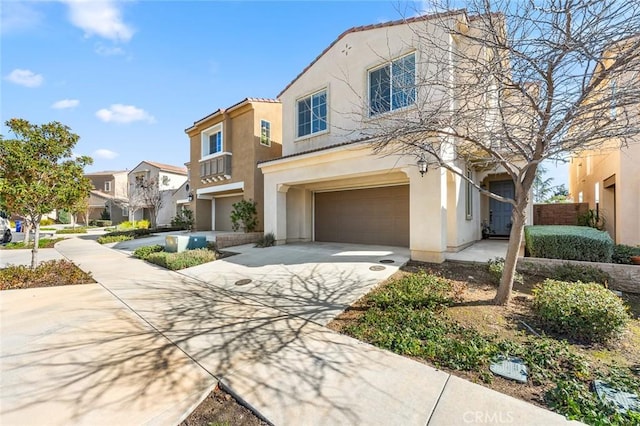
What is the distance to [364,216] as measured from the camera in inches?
490

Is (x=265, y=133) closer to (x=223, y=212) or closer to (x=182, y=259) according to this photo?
(x=223, y=212)

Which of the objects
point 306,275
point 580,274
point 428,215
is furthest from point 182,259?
point 580,274

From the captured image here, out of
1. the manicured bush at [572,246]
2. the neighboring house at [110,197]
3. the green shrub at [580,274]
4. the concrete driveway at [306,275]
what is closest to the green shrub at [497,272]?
the green shrub at [580,274]

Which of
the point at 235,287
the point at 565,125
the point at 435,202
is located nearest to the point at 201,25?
the point at 235,287

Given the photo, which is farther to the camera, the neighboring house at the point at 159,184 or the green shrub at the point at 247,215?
the neighboring house at the point at 159,184

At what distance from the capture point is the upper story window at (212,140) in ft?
56.8

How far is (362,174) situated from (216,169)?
35.3ft

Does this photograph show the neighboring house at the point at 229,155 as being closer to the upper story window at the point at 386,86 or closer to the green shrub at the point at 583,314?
the upper story window at the point at 386,86

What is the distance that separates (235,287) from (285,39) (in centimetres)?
833

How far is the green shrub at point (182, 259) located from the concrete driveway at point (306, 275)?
36 cm

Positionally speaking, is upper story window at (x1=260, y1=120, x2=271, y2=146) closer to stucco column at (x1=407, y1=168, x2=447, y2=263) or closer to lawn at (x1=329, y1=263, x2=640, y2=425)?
stucco column at (x1=407, y1=168, x2=447, y2=263)

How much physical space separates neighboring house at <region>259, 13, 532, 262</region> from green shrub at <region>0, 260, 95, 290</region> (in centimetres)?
675

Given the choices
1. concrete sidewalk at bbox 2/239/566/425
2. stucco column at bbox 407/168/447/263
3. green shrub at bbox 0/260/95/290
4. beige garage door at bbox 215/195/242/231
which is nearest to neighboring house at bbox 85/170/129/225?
beige garage door at bbox 215/195/242/231

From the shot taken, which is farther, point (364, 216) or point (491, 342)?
point (364, 216)
